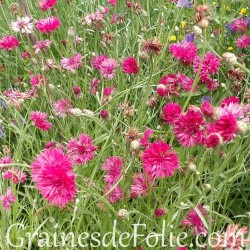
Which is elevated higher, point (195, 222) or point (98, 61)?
point (98, 61)

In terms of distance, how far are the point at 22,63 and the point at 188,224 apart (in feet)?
3.85

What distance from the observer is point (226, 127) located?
78 cm

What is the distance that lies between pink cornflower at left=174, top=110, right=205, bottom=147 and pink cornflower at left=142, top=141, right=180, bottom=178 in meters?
0.04

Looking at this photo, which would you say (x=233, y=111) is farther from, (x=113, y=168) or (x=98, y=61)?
(x=98, y=61)

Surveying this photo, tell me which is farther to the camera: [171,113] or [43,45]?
[43,45]

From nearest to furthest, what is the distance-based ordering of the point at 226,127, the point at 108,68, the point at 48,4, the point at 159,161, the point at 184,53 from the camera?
the point at 226,127 < the point at 159,161 < the point at 184,53 < the point at 108,68 < the point at 48,4

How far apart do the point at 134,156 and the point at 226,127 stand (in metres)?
0.22

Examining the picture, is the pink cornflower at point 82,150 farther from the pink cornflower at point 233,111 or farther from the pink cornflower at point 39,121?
the pink cornflower at point 233,111

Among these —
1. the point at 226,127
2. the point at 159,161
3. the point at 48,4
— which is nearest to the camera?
the point at 226,127

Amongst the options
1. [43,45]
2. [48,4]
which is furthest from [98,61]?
[48,4]

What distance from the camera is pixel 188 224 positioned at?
1.05 metres

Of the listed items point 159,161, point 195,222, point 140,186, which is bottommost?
point 195,222

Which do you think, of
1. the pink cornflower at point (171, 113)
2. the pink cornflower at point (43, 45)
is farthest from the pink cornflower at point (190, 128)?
the pink cornflower at point (43, 45)

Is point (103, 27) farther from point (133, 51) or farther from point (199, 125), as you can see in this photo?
point (199, 125)
